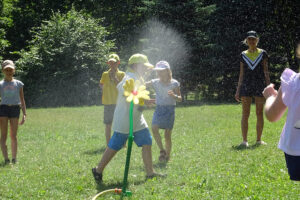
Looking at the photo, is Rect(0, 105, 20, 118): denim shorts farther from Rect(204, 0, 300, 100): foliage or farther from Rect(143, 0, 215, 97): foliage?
Rect(204, 0, 300, 100): foliage

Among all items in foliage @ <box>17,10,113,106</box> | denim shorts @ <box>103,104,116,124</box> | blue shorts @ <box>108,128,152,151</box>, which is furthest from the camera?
foliage @ <box>17,10,113,106</box>

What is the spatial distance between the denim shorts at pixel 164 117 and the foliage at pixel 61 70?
16.3 meters

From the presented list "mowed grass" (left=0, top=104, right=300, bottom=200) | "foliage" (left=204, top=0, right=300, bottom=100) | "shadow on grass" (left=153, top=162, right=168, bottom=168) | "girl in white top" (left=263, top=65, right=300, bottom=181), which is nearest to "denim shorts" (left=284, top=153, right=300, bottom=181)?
"girl in white top" (left=263, top=65, right=300, bottom=181)

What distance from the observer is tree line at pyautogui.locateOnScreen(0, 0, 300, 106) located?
848 inches

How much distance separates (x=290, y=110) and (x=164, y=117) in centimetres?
418

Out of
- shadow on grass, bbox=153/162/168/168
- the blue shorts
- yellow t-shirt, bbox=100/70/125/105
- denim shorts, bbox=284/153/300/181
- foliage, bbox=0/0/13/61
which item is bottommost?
shadow on grass, bbox=153/162/168/168

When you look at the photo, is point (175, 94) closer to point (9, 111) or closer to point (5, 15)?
point (9, 111)

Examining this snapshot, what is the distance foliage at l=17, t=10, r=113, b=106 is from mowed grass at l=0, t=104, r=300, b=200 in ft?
39.0

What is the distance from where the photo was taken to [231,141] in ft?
28.7

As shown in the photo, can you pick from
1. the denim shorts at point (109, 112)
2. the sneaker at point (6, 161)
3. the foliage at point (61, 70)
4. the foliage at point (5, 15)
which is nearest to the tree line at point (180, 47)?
the foliage at point (61, 70)

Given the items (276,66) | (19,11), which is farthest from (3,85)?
(19,11)

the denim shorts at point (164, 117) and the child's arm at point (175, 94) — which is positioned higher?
the child's arm at point (175, 94)

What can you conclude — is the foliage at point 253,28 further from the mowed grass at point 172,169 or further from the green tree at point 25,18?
the green tree at point 25,18

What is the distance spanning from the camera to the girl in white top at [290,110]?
2580 millimetres
